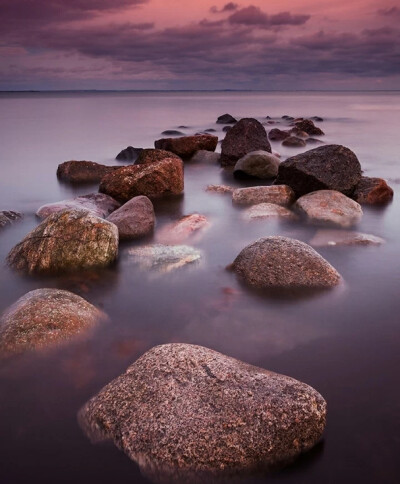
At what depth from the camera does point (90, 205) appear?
29.6ft

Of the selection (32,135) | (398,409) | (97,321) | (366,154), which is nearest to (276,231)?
(97,321)

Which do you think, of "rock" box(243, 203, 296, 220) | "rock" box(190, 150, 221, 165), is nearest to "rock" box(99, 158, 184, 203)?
"rock" box(243, 203, 296, 220)

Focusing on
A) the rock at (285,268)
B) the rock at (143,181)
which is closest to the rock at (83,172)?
the rock at (143,181)

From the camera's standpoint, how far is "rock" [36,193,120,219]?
8.86 m

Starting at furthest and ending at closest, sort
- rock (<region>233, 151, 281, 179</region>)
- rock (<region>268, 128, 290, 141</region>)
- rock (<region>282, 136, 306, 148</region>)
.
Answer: rock (<region>268, 128, 290, 141</region>) → rock (<region>282, 136, 306, 148</region>) → rock (<region>233, 151, 281, 179</region>)

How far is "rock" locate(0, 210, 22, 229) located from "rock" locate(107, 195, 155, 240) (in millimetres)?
2097

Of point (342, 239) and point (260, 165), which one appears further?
point (260, 165)

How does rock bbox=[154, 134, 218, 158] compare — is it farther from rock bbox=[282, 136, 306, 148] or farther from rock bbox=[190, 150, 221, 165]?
rock bbox=[282, 136, 306, 148]

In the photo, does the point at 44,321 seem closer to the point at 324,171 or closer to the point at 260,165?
the point at 324,171

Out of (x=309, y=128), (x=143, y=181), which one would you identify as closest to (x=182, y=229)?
(x=143, y=181)

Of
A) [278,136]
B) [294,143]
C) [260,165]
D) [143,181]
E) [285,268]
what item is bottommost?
[278,136]

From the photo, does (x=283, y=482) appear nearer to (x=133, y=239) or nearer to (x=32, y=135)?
(x=133, y=239)

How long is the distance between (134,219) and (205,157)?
8.86 meters

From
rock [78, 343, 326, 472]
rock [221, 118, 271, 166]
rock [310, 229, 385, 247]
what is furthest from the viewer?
rock [221, 118, 271, 166]
